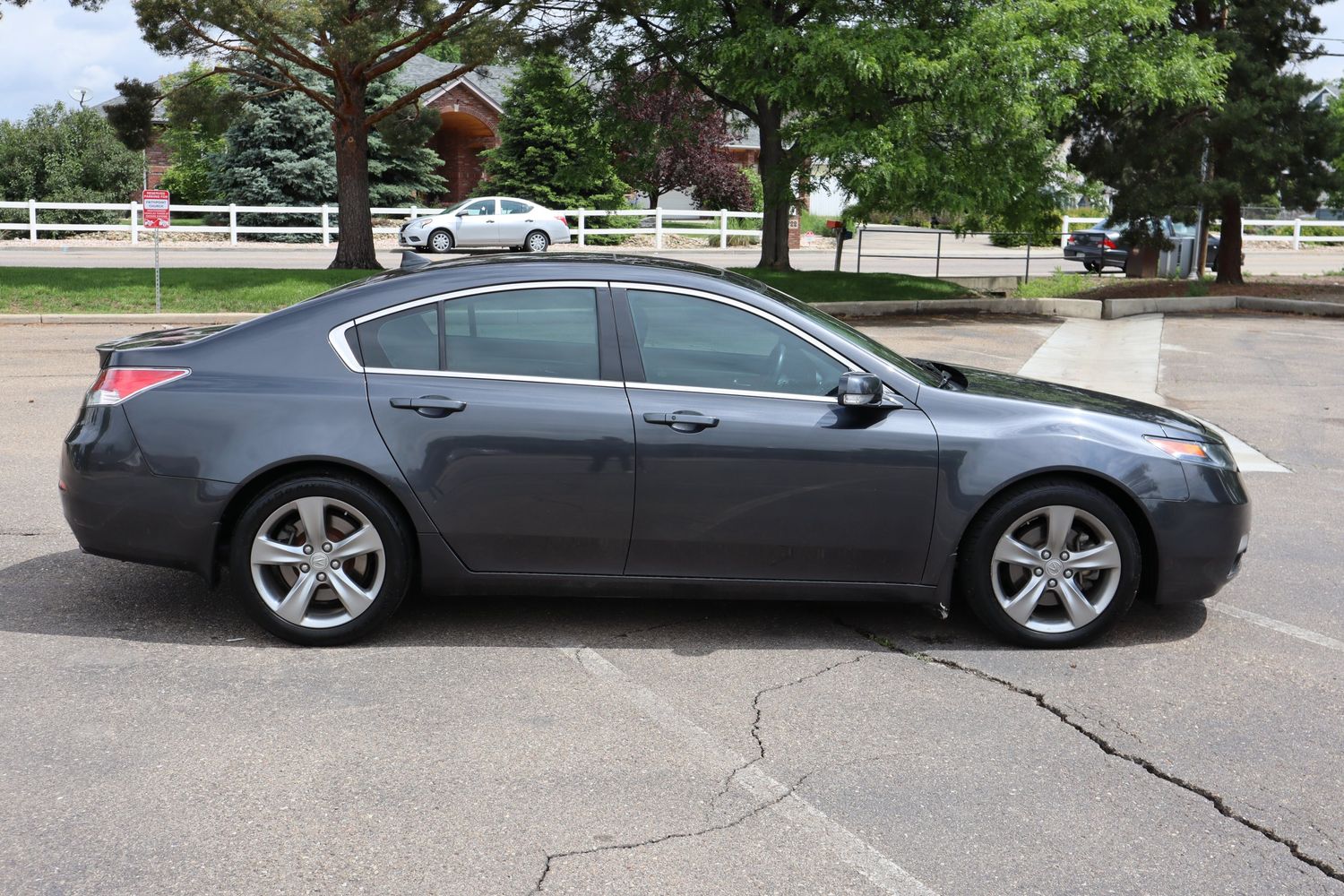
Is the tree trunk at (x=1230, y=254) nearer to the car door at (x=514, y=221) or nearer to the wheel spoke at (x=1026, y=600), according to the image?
the car door at (x=514, y=221)

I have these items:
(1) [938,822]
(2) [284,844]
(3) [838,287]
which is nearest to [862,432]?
(1) [938,822]

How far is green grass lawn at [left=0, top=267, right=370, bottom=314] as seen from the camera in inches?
675

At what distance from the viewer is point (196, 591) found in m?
5.73

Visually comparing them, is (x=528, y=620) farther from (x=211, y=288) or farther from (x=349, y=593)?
(x=211, y=288)

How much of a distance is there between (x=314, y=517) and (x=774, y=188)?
56.0 ft

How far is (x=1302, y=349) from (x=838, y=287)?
7318 millimetres

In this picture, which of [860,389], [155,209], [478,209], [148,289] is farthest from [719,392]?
[478,209]

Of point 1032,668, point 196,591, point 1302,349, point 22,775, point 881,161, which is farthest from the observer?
point 881,161

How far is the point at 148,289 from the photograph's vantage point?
725 inches

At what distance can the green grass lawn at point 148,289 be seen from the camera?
56.3ft

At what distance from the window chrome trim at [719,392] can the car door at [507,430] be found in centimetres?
12

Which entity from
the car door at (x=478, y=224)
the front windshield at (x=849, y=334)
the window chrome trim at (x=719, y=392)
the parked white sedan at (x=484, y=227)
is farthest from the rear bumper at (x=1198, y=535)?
the car door at (x=478, y=224)

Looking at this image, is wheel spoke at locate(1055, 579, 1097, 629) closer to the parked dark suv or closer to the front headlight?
the front headlight

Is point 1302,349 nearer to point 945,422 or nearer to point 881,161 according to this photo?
point 881,161
